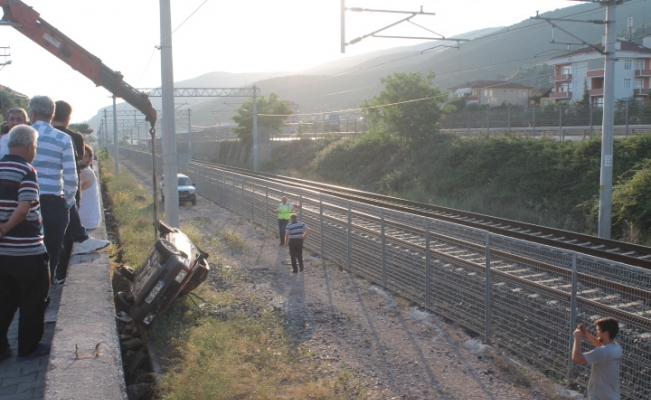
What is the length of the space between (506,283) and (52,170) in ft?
17.7

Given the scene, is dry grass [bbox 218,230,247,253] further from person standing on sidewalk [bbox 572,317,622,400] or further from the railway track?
person standing on sidewalk [bbox 572,317,622,400]

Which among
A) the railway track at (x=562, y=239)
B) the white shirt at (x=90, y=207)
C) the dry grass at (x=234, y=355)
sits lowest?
the dry grass at (x=234, y=355)

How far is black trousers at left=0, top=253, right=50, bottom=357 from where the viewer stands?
4816 mm

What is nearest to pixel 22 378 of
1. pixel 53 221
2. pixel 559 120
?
pixel 53 221

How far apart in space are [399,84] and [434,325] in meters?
26.4

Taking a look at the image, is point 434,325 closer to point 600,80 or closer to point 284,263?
point 284,263

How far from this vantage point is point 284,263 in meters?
12.8

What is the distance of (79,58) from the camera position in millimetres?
14008

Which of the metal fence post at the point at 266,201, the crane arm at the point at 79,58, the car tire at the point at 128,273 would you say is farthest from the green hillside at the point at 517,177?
the crane arm at the point at 79,58

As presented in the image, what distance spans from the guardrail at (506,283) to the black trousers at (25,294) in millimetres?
5038

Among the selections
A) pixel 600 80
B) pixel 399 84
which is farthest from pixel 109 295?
pixel 600 80

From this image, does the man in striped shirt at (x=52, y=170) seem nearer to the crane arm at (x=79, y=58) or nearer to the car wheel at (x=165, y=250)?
the car wheel at (x=165, y=250)

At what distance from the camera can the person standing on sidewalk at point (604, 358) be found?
4.67 metres

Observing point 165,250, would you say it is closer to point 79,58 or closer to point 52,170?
point 52,170
